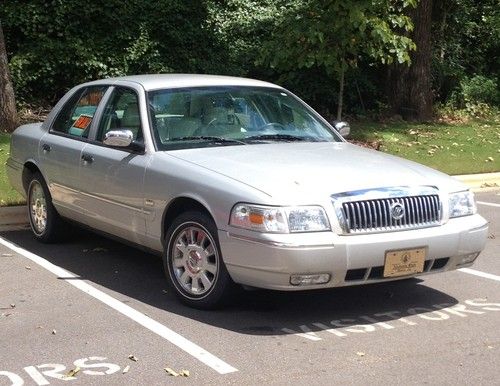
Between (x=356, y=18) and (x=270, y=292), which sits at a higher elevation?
(x=356, y=18)

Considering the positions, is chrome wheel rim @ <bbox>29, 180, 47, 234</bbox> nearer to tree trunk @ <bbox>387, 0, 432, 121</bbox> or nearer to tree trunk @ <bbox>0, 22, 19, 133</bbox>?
tree trunk @ <bbox>0, 22, 19, 133</bbox>

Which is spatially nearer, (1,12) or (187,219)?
(187,219)

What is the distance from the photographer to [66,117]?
26.2ft

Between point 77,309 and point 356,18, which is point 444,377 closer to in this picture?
point 77,309

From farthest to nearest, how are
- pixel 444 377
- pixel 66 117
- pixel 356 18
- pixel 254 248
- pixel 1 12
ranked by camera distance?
pixel 1 12 → pixel 356 18 → pixel 66 117 → pixel 254 248 → pixel 444 377

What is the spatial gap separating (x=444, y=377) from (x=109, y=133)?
10.3ft

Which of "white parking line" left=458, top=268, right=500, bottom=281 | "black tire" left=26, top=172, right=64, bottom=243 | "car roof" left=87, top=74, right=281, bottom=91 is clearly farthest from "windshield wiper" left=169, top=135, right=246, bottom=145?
"white parking line" left=458, top=268, right=500, bottom=281

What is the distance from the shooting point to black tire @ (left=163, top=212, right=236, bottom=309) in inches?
228

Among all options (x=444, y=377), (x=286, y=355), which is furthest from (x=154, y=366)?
(x=444, y=377)

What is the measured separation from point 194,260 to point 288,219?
89 cm

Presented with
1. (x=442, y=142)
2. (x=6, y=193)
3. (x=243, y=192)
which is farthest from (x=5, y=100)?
(x=243, y=192)

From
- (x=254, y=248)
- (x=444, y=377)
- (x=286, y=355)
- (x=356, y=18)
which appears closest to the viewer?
(x=444, y=377)

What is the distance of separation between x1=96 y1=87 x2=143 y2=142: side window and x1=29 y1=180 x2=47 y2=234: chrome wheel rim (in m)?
1.15

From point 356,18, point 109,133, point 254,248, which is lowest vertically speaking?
point 254,248
